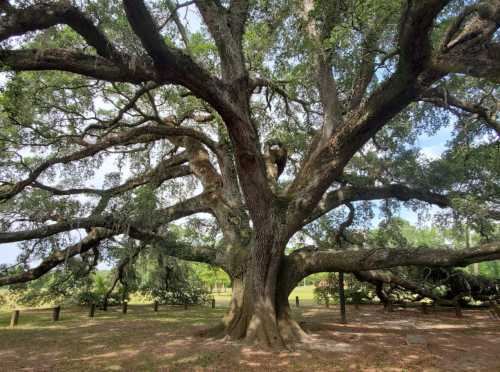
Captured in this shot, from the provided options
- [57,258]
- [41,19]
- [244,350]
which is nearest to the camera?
[41,19]

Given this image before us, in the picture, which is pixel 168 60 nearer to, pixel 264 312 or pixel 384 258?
pixel 264 312

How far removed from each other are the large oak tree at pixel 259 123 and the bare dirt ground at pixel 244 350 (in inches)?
43.2

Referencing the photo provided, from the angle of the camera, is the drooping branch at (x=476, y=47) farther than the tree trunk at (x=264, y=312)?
No

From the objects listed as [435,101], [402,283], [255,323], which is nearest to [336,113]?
[435,101]

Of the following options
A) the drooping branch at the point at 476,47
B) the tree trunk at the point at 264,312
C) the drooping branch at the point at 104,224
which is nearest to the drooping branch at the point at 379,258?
the tree trunk at the point at 264,312

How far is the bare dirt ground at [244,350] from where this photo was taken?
611 cm

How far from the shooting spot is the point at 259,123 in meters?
12.2

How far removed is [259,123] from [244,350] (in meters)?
7.61

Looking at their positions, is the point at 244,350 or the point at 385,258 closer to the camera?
the point at 244,350

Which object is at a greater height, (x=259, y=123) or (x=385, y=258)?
(x=259, y=123)

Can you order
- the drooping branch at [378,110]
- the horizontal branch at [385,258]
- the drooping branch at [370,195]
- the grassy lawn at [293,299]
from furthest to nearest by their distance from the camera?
1. the grassy lawn at [293,299]
2. the drooping branch at [370,195]
3. the horizontal branch at [385,258]
4. the drooping branch at [378,110]

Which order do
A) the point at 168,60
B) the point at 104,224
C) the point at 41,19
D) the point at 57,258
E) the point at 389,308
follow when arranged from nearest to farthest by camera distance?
the point at 41,19 → the point at 168,60 → the point at 104,224 → the point at 57,258 → the point at 389,308

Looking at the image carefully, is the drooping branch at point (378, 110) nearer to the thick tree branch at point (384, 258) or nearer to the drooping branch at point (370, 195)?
the thick tree branch at point (384, 258)

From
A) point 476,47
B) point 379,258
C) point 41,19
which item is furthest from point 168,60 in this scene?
point 379,258
